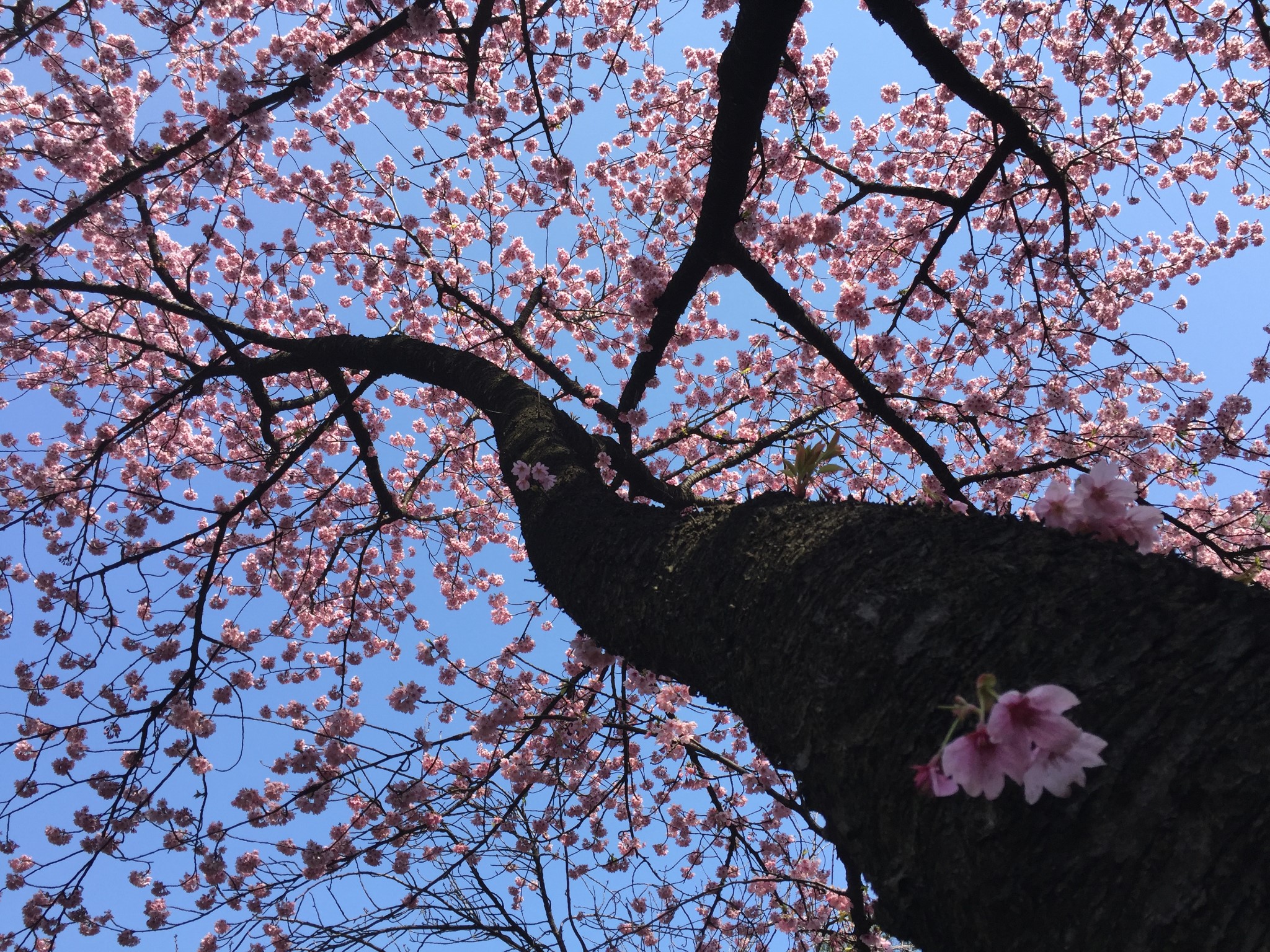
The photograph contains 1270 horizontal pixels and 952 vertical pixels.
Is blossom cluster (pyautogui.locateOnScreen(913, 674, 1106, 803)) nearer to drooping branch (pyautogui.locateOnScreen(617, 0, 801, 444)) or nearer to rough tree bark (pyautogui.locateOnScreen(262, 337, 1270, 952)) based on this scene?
rough tree bark (pyautogui.locateOnScreen(262, 337, 1270, 952))

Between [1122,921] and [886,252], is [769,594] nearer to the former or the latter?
[1122,921]

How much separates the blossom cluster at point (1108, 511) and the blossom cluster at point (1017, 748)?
0.52m

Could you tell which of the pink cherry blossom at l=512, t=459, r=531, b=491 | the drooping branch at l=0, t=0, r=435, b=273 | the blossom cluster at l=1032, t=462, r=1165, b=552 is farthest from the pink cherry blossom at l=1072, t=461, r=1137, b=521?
the drooping branch at l=0, t=0, r=435, b=273

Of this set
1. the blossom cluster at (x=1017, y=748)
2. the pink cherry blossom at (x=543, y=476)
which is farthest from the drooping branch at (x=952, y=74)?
the blossom cluster at (x=1017, y=748)

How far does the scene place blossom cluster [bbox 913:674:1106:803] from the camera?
768 mm

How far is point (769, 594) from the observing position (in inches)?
54.2

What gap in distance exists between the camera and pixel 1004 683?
90 cm

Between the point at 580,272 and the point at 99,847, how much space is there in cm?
682

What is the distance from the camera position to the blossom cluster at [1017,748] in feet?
2.52

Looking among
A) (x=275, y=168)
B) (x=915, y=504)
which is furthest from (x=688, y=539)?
(x=275, y=168)

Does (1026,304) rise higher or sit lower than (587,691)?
higher

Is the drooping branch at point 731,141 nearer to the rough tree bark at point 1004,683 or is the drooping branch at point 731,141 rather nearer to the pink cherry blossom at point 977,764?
the rough tree bark at point 1004,683

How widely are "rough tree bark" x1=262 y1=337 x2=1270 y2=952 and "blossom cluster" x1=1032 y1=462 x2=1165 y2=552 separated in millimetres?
112

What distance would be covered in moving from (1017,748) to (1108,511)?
2.10 feet
